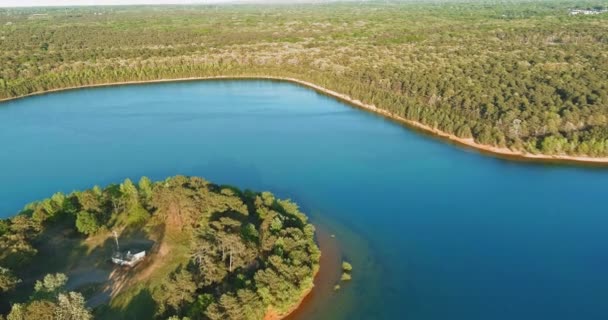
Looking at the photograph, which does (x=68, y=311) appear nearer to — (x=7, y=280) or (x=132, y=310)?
(x=132, y=310)

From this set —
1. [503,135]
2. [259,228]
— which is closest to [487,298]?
[259,228]

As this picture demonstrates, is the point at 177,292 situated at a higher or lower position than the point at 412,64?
lower

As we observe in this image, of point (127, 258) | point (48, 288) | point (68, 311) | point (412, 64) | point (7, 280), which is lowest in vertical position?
point (127, 258)

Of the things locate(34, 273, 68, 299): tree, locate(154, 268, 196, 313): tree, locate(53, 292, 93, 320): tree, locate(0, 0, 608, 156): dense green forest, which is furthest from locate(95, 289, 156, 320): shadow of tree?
locate(0, 0, 608, 156): dense green forest

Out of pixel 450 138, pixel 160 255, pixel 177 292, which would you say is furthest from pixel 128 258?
pixel 450 138

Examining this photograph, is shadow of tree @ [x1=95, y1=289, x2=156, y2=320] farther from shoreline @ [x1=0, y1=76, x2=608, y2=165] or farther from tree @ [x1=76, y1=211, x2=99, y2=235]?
shoreline @ [x1=0, y1=76, x2=608, y2=165]

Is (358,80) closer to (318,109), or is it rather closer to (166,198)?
A: (318,109)
